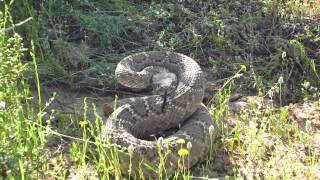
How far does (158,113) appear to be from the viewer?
5.21 meters

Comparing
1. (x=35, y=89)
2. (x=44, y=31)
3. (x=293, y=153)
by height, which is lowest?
(x=293, y=153)

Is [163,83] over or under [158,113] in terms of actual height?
over

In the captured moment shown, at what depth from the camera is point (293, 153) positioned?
5070mm

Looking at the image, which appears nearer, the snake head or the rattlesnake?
the rattlesnake

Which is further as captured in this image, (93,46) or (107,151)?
(93,46)

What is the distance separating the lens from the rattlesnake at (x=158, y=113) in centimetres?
448

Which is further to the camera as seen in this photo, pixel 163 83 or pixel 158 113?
pixel 163 83

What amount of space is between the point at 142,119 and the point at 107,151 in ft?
2.39

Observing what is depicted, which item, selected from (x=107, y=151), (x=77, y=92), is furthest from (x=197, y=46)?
(x=107, y=151)

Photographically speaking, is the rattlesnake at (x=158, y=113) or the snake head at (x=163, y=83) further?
the snake head at (x=163, y=83)

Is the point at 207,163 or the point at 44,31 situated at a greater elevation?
the point at 44,31

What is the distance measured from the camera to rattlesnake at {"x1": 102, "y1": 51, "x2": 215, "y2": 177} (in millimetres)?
4477

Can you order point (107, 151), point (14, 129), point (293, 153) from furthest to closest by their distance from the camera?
point (293, 153), point (107, 151), point (14, 129)

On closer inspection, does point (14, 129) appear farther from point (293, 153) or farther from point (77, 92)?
point (293, 153)
